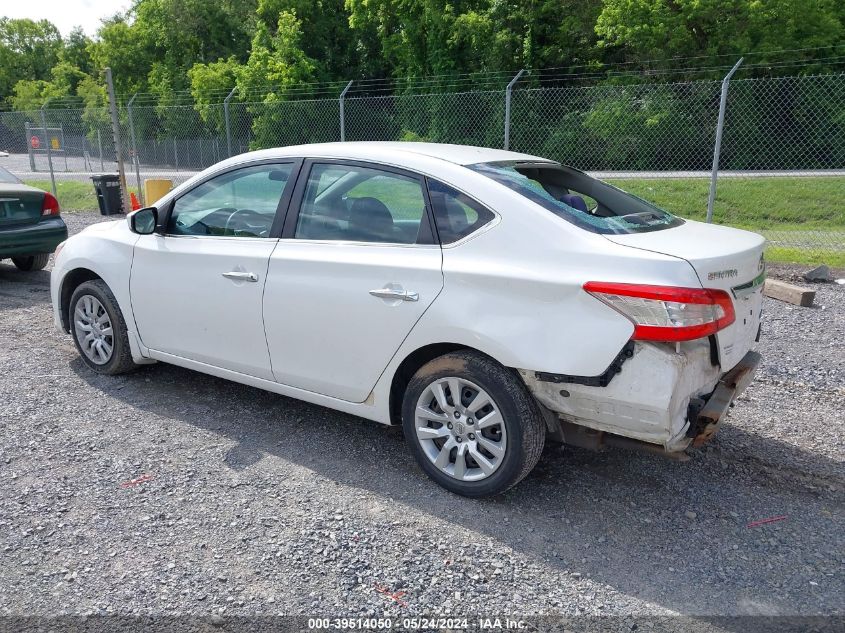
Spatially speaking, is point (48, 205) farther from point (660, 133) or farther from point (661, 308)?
point (660, 133)

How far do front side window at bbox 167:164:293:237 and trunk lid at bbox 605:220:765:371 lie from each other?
2034mm

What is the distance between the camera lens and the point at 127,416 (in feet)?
14.9

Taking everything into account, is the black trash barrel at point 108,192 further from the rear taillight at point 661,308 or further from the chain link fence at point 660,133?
the rear taillight at point 661,308

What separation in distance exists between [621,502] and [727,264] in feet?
4.22

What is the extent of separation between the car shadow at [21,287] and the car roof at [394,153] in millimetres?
4574

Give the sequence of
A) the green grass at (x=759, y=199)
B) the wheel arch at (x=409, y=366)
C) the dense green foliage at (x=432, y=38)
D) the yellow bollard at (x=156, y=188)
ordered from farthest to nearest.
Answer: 1. the dense green foliage at (x=432, y=38)
2. the green grass at (x=759, y=199)
3. the yellow bollard at (x=156, y=188)
4. the wheel arch at (x=409, y=366)

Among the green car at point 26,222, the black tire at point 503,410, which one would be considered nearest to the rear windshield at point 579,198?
the black tire at point 503,410

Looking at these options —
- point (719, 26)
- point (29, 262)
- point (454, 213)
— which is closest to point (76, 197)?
point (29, 262)

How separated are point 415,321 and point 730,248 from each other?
1.53 m

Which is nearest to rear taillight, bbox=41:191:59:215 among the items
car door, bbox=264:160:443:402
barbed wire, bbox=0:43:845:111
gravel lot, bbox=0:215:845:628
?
gravel lot, bbox=0:215:845:628

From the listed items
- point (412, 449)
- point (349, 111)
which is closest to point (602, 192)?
point (412, 449)

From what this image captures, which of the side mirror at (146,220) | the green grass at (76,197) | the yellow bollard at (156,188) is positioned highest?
the side mirror at (146,220)

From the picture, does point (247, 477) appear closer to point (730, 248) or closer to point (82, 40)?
point (730, 248)

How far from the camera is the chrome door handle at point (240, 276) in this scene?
13.3 ft
